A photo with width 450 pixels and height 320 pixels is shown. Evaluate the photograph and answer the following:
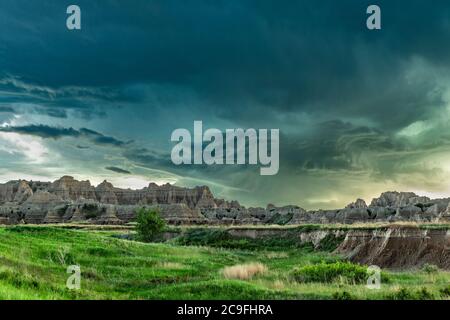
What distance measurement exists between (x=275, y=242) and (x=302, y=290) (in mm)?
44232

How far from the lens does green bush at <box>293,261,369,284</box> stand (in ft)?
85.1

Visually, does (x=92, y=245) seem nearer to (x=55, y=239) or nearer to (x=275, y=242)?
(x=55, y=239)

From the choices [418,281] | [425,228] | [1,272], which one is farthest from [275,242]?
[1,272]

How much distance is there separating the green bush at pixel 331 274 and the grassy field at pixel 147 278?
0.29 m

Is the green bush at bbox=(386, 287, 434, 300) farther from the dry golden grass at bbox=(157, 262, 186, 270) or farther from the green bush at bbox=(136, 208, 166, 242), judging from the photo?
the green bush at bbox=(136, 208, 166, 242)

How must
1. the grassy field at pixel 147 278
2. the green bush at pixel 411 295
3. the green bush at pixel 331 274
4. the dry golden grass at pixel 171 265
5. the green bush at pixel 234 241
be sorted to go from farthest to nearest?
the green bush at pixel 234 241
the dry golden grass at pixel 171 265
the green bush at pixel 331 274
the grassy field at pixel 147 278
the green bush at pixel 411 295

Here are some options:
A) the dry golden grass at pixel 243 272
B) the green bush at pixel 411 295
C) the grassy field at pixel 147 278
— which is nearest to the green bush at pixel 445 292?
the grassy field at pixel 147 278

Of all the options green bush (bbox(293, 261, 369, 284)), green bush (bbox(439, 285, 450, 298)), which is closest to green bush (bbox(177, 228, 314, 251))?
green bush (bbox(293, 261, 369, 284))

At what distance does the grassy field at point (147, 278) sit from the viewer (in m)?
19.5

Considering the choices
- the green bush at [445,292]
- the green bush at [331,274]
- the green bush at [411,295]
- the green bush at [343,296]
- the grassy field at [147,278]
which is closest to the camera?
the green bush at [343,296]

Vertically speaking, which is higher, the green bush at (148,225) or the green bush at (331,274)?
the green bush at (148,225)

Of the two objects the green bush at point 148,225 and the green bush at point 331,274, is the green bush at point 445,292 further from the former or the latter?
the green bush at point 148,225

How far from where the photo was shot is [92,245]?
120ft

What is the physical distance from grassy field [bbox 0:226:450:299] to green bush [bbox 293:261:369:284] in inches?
11.5
